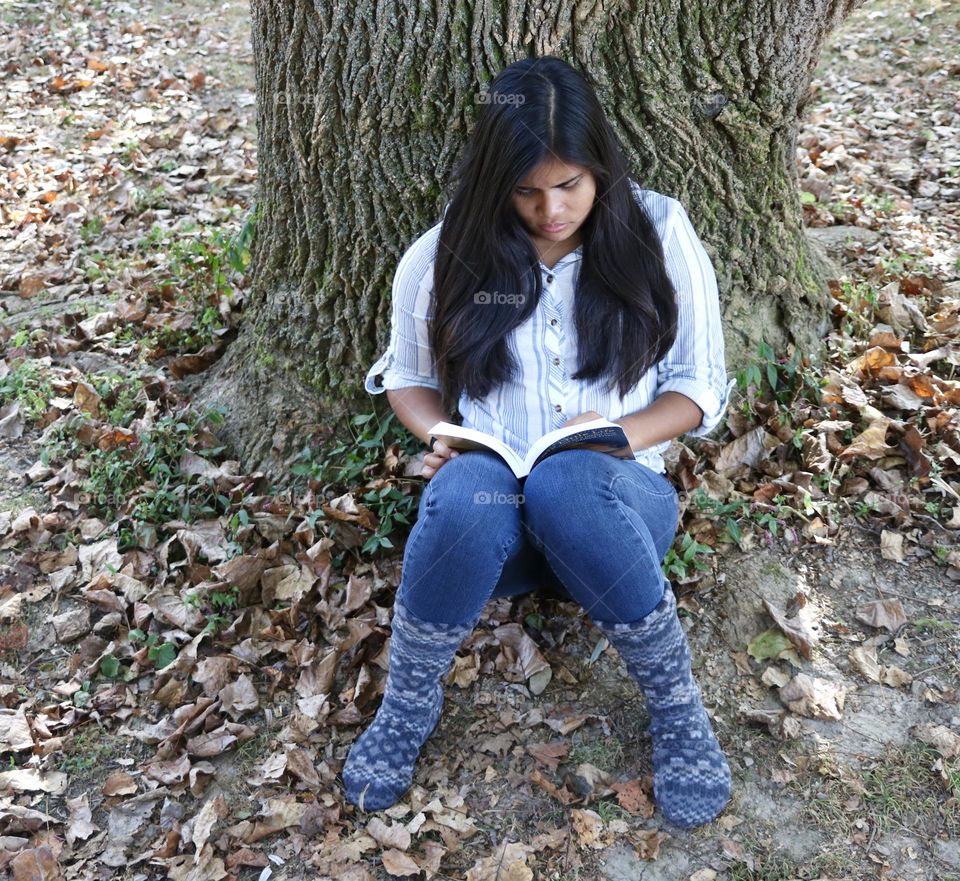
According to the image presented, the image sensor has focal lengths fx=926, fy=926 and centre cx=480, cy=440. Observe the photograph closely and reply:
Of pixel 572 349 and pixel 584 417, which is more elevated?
pixel 572 349

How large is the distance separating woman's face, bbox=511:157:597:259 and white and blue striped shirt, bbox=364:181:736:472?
14cm

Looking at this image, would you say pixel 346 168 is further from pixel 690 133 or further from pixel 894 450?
pixel 894 450

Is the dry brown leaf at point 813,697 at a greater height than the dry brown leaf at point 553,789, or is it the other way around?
the dry brown leaf at point 813,697

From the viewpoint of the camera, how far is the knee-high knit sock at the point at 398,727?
2385 mm

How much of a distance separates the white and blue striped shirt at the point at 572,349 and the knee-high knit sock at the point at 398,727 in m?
0.61

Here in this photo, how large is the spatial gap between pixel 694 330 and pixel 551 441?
1.74 feet

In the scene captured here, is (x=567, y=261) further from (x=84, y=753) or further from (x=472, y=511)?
(x=84, y=753)

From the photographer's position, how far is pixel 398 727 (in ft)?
8.07

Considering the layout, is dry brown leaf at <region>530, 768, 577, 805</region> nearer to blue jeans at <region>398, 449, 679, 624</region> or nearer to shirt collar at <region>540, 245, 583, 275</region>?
blue jeans at <region>398, 449, 679, 624</region>

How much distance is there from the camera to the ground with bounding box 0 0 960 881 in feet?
7.69

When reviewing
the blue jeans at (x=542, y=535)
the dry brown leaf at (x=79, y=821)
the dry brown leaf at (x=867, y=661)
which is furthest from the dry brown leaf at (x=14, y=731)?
the dry brown leaf at (x=867, y=661)

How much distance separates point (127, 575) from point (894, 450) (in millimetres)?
2515

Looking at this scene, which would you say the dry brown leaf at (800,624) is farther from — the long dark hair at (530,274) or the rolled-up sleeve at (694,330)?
the long dark hair at (530,274)

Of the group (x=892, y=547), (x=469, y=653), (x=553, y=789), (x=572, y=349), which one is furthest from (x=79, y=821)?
(x=892, y=547)
